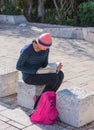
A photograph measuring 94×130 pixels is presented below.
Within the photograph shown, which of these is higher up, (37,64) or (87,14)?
(37,64)

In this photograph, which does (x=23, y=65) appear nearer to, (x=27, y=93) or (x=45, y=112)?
(x=27, y=93)

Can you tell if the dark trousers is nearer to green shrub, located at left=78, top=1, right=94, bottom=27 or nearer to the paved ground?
the paved ground

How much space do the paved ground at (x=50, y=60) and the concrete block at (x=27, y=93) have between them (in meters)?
0.09

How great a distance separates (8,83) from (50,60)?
111 inches

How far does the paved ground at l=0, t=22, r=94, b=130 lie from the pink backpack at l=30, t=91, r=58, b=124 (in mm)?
93

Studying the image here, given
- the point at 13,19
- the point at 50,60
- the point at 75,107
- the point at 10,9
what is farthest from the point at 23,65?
the point at 10,9

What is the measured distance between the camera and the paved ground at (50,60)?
5039mm

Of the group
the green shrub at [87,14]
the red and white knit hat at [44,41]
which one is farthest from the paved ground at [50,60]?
the green shrub at [87,14]

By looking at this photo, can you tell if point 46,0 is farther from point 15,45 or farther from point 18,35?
point 15,45

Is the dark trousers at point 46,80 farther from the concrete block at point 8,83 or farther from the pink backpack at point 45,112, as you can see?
the concrete block at point 8,83

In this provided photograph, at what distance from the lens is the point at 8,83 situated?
6.11 metres

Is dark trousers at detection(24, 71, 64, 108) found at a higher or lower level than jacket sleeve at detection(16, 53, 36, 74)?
lower

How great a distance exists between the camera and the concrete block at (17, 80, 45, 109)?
5.55 metres

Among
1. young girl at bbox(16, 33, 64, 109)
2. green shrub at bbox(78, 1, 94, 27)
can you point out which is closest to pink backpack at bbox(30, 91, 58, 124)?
young girl at bbox(16, 33, 64, 109)
